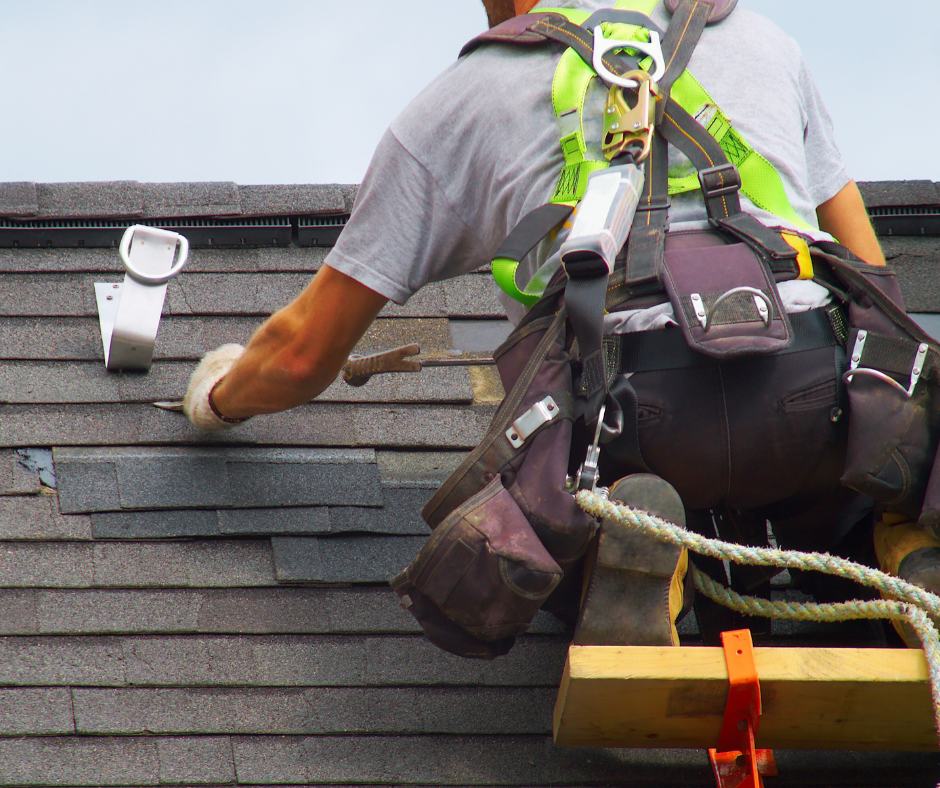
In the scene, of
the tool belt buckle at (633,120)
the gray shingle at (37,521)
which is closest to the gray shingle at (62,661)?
the gray shingle at (37,521)

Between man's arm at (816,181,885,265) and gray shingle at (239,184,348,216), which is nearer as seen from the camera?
man's arm at (816,181,885,265)

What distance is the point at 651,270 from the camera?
63.6 inches

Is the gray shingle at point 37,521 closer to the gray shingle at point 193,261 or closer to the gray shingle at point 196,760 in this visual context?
the gray shingle at point 196,760

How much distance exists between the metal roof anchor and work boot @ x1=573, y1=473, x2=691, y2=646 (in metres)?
1.43

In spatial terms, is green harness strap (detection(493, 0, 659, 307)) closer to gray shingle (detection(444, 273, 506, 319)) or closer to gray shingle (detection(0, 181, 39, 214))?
gray shingle (detection(444, 273, 506, 319))

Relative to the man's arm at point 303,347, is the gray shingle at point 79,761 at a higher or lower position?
lower

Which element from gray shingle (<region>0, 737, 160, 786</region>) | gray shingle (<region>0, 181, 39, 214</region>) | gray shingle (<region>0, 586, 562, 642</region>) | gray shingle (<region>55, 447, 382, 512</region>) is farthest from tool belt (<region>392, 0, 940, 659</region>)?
gray shingle (<region>0, 181, 39, 214</region>)

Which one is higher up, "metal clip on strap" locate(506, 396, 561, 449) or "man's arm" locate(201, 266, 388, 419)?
"metal clip on strap" locate(506, 396, 561, 449)

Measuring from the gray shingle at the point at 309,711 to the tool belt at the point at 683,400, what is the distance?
39 centimetres

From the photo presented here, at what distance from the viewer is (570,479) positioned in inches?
64.2

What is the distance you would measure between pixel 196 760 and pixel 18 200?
1.74m

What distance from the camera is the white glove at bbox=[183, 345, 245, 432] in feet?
7.87

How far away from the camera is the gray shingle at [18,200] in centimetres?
282

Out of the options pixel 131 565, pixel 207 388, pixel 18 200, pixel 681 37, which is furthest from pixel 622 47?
pixel 18 200
